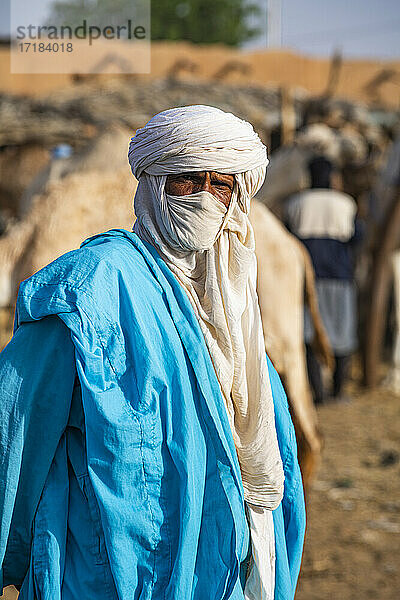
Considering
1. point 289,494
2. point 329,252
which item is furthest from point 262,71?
point 289,494

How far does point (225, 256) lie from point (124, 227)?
2.66m

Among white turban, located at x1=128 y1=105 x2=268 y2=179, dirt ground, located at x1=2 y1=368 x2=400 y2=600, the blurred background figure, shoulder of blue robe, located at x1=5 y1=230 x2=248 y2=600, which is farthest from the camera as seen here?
the blurred background figure

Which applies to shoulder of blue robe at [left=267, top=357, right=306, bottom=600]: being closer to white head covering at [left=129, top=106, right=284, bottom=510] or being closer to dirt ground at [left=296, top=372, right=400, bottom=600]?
white head covering at [left=129, top=106, right=284, bottom=510]

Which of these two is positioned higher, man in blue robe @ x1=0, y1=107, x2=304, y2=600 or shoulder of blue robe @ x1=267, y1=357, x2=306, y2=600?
man in blue robe @ x1=0, y1=107, x2=304, y2=600

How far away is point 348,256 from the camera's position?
7344 mm

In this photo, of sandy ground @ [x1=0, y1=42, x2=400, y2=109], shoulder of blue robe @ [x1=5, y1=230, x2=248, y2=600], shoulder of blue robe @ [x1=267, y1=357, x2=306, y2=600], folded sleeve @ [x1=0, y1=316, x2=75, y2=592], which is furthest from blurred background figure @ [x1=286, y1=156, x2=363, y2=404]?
sandy ground @ [x1=0, y1=42, x2=400, y2=109]

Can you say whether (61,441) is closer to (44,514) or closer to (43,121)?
(44,514)

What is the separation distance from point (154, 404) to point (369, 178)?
832cm

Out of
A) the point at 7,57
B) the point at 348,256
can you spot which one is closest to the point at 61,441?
the point at 348,256

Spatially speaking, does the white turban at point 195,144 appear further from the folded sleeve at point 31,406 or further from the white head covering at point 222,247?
the folded sleeve at point 31,406

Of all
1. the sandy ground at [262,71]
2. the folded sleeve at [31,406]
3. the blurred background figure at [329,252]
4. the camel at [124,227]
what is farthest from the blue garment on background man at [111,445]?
the sandy ground at [262,71]

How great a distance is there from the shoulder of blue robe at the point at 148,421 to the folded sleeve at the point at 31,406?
42 millimetres

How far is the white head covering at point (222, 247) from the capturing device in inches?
66.4

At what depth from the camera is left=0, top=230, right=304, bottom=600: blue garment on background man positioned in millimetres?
1497
